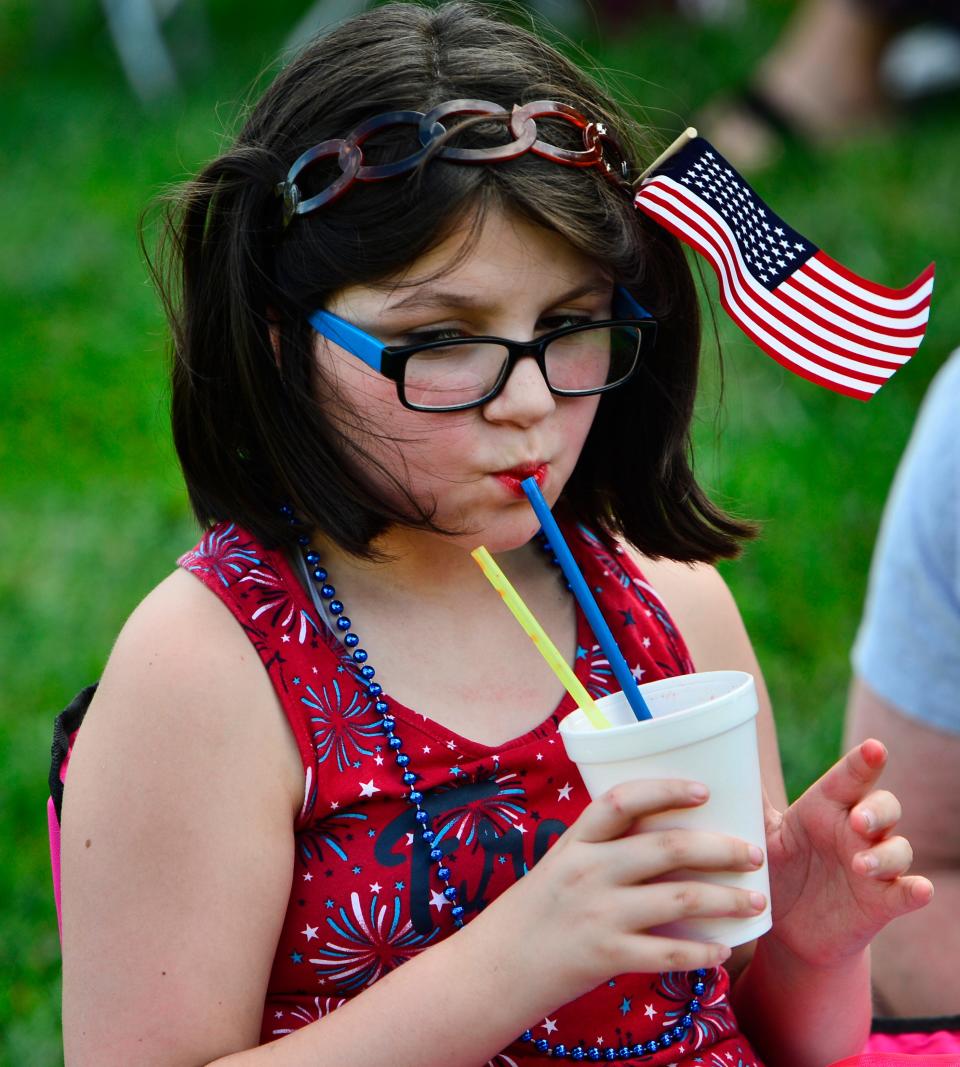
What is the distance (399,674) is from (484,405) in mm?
301

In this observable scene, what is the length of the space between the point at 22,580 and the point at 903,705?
7.10 feet

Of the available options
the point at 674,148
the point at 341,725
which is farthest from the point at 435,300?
the point at 341,725

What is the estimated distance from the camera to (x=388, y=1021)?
136 centimetres

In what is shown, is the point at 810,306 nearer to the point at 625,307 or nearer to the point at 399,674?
the point at 625,307

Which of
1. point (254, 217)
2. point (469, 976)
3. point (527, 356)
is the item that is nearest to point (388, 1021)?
point (469, 976)

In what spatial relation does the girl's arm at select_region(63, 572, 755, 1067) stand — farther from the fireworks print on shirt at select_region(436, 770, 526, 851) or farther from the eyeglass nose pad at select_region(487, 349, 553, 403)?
the eyeglass nose pad at select_region(487, 349, 553, 403)

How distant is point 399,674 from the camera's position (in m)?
1.55

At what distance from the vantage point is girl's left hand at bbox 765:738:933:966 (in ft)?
4.57

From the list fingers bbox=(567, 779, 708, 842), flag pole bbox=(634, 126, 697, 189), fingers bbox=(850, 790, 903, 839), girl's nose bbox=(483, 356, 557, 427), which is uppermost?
flag pole bbox=(634, 126, 697, 189)

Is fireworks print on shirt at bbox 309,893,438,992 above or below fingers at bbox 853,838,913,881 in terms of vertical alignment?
above

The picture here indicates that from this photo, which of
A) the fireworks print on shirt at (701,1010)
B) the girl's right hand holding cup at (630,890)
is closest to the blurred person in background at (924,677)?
the fireworks print on shirt at (701,1010)

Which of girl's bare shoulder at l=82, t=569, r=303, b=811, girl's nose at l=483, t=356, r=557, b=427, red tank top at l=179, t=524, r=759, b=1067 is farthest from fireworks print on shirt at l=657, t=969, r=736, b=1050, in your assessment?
girl's nose at l=483, t=356, r=557, b=427

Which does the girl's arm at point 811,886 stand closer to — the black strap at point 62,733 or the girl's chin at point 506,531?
the girl's chin at point 506,531

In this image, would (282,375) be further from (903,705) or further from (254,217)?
(903,705)
